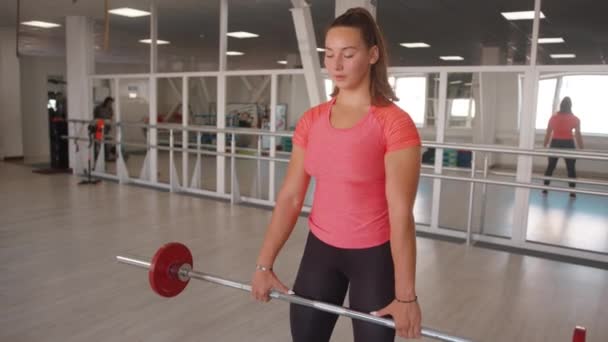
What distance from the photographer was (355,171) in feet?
4.01

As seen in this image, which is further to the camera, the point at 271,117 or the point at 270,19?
the point at 270,19

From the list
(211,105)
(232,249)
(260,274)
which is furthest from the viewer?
(211,105)

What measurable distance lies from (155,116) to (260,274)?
21.8 ft

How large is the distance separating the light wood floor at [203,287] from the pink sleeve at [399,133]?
1.72m

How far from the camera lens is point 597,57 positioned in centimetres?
852

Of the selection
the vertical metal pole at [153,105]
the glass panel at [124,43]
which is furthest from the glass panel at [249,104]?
the glass panel at [124,43]

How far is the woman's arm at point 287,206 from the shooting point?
139 centimetres

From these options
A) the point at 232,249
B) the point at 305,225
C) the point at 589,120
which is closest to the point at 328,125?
the point at 232,249

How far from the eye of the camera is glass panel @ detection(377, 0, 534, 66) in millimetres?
6340

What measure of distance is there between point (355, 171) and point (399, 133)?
0.14 meters

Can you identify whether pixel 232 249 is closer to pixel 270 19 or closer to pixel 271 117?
pixel 271 117

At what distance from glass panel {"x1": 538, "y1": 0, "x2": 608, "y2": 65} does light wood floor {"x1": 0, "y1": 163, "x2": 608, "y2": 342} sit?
10.4 ft

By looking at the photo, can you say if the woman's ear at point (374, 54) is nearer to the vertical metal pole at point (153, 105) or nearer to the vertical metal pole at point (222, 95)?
the vertical metal pole at point (222, 95)

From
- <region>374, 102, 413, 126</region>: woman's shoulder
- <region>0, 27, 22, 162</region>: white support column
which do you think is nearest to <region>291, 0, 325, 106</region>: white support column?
<region>374, 102, 413, 126</region>: woman's shoulder
